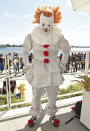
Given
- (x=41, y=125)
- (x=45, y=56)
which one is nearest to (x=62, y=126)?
(x=41, y=125)

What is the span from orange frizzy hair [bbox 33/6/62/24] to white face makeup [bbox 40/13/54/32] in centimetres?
4

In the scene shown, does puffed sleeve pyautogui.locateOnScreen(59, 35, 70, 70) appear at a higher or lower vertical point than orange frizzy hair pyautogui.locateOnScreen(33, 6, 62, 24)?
lower

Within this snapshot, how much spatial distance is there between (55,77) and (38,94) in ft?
1.12

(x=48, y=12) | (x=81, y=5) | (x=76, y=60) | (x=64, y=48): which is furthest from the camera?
(x=76, y=60)

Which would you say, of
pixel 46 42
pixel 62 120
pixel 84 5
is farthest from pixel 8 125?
pixel 84 5

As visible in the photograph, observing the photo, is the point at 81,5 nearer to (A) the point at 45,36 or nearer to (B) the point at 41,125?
(A) the point at 45,36

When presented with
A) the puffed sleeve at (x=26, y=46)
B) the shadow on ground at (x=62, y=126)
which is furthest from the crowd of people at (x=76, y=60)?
the puffed sleeve at (x=26, y=46)

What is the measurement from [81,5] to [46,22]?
2.11ft

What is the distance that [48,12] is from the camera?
5.00ft

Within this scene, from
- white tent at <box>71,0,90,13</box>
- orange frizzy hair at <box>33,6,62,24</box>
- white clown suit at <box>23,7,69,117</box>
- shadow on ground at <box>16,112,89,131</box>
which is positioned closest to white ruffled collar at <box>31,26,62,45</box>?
white clown suit at <box>23,7,69,117</box>

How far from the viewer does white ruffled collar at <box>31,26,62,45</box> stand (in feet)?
5.12

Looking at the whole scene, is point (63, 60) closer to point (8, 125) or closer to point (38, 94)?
point (38, 94)

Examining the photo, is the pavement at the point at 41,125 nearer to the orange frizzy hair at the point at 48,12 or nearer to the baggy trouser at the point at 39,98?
the baggy trouser at the point at 39,98

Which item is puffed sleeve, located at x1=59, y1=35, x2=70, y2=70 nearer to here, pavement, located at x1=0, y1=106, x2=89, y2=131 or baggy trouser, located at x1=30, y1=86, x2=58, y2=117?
baggy trouser, located at x1=30, y1=86, x2=58, y2=117
